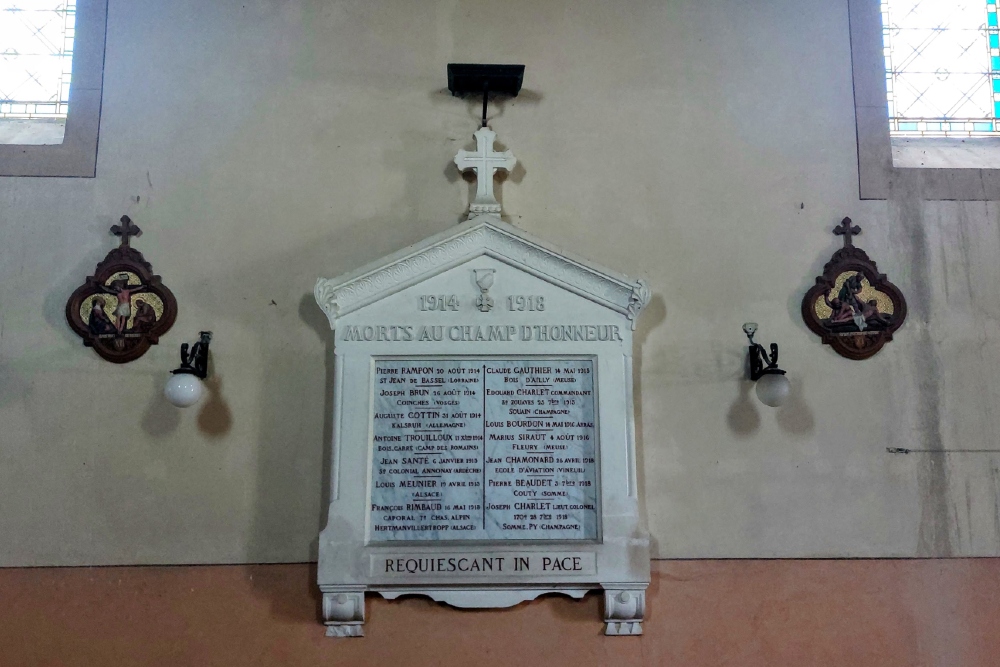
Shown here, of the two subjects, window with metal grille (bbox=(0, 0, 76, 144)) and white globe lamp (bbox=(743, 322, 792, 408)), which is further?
window with metal grille (bbox=(0, 0, 76, 144))

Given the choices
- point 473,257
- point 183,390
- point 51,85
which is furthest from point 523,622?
point 51,85

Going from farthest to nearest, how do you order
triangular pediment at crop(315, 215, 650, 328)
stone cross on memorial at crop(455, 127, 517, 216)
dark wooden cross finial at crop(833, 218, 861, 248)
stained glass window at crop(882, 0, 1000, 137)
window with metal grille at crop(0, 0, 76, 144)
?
stained glass window at crop(882, 0, 1000, 137), window with metal grille at crop(0, 0, 76, 144), dark wooden cross finial at crop(833, 218, 861, 248), stone cross on memorial at crop(455, 127, 517, 216), triangular pediment at crop(315, 215, 650, 328)

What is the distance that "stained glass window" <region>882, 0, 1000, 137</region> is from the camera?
184 inches

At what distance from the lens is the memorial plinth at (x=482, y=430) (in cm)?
367

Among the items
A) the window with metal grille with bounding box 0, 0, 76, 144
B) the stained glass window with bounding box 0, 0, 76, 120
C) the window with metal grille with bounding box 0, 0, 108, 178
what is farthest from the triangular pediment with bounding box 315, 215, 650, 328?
the stained glass window with bounding box 0, 0, 76, 120

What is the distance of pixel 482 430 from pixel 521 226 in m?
1.10

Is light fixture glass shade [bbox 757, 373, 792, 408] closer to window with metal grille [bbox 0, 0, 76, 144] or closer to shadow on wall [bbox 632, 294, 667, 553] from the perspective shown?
shadow on wall [bbox 632, 294, 667, 553]

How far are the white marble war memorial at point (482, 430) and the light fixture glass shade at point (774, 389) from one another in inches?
24.9

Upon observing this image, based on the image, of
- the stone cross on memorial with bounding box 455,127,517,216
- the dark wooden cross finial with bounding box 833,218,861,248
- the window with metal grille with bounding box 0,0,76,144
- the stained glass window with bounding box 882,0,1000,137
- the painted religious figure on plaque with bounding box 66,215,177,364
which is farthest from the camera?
the stained glass window with bounding box 882,0,1000,137

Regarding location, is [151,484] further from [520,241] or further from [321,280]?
[520,241]

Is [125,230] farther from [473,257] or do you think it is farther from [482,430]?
[482,430]

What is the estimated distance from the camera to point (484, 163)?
416 centimetres

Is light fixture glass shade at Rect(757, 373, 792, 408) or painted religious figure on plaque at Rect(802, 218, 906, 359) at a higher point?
painted religious figure on plaque at Rect(802, 218, 906, 359)

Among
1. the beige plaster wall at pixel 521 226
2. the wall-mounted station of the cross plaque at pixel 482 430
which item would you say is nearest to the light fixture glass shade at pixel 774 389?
the beige plaster wall at pixel 521 226
